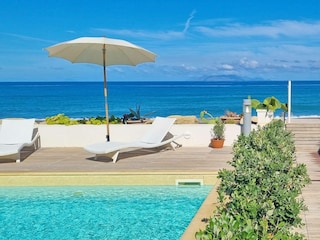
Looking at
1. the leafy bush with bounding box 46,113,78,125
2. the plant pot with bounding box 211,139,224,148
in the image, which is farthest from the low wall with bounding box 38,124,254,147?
the plant pot with bounding box 211,139,224,148

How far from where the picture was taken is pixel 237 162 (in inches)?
150

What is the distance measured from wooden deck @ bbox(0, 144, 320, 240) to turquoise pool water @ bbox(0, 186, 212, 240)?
319mm

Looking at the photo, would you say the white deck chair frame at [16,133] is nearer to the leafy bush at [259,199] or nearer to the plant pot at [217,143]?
the plant pot at [217,143]

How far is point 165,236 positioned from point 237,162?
5.41 ft

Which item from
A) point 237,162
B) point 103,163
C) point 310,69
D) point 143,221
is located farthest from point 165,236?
point 310,69

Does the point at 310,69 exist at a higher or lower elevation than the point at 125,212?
higher

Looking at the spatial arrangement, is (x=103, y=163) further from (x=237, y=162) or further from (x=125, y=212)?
(x=237, y=162)

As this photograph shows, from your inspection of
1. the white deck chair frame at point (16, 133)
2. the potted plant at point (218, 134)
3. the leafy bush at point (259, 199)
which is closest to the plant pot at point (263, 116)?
the potted plant at point (218, 134)

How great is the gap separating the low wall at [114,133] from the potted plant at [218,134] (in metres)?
0.18

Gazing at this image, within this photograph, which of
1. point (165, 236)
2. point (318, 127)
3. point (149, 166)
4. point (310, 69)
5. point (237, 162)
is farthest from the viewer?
point (310, 69)

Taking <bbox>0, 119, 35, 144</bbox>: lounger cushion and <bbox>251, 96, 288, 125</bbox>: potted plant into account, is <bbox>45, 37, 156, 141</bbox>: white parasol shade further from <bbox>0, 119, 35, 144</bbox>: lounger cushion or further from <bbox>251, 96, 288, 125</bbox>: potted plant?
<bbox>251, 96, 288, 125</bbox>: potted plant

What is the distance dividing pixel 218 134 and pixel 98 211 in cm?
418

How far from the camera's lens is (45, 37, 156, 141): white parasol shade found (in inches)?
368

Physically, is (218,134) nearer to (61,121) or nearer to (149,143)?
(149,143)
